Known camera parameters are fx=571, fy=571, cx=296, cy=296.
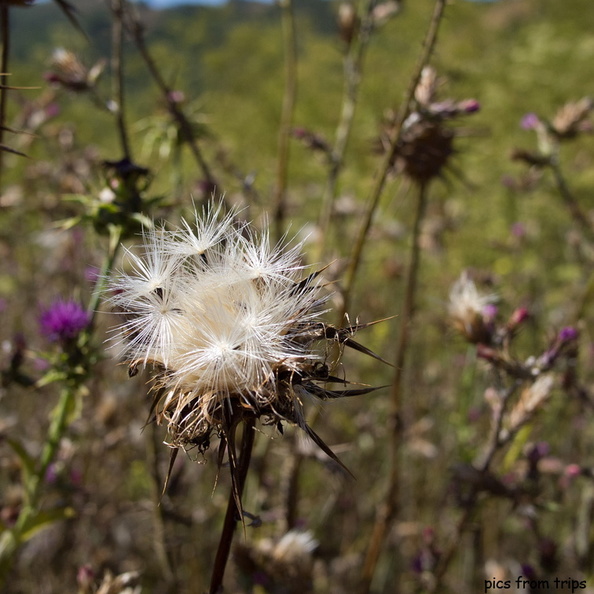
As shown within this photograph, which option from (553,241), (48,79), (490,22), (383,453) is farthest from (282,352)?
(490,22)

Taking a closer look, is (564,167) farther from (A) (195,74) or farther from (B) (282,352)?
(A) (195,74)

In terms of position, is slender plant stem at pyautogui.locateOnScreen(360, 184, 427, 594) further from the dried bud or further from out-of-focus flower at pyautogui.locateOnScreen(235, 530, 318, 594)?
the dried bud

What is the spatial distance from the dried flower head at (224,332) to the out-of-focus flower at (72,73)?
4.32 ft

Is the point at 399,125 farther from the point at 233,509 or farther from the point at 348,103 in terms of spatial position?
the point at 348,103

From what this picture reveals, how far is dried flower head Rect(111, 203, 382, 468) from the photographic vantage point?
4.00 ft

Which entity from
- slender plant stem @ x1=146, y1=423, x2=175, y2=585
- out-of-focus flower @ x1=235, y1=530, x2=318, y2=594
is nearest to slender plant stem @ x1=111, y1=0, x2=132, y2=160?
slender plant stem @ x1=146, y1=423, x2=175, y2=585

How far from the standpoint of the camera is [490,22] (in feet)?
60.3

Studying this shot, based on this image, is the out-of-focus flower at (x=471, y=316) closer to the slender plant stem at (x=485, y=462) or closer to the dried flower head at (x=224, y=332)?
the slender plant stem at (x=485, y=462)

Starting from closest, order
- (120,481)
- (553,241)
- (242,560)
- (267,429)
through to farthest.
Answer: (242,560)
(267,429)
(120,481)
(553,241)

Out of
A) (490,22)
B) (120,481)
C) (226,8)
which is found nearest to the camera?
(120,481)

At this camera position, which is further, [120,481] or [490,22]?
[490,22]

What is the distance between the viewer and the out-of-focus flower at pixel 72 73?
247cm

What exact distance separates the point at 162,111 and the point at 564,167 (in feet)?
22.8

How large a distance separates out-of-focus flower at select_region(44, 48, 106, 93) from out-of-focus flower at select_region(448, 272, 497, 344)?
1777mm
